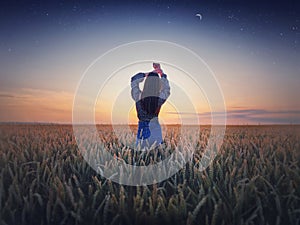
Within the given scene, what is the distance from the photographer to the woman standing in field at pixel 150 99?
4.28 meters

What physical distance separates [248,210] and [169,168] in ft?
2.63

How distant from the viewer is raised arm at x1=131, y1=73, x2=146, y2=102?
430 cm

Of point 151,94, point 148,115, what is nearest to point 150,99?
point 151,94

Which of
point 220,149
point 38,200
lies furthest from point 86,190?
point 220,149

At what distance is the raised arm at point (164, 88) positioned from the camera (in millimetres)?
4281

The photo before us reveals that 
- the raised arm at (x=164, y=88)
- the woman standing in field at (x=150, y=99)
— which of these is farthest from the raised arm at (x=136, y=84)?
the raised arm at (x=164, y=88)

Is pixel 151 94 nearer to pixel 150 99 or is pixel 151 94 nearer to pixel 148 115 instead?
pixel 150 99

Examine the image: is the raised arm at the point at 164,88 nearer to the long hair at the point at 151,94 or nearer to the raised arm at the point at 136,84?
the long hair at the point at 151,94

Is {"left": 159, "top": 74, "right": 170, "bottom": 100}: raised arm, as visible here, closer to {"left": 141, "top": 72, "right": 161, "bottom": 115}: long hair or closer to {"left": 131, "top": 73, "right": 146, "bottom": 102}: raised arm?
{"left": 141, "top": 72, "right": 161, "bottom": 115}: long hair

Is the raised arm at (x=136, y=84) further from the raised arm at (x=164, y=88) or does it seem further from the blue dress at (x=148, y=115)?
the raised arm at (x=164, y=88)

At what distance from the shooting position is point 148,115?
447 cm

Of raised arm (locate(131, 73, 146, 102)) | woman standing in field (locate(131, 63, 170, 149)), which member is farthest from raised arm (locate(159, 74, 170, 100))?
raised arm (locate(131, 73, 146, 102))

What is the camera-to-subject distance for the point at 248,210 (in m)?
1.96

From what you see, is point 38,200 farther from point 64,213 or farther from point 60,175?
point 60,175
